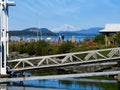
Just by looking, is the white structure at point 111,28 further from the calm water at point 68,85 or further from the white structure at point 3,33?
the white structure at point 3,33

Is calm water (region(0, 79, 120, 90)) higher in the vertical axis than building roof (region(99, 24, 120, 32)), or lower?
lower

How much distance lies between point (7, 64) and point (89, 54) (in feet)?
20.6

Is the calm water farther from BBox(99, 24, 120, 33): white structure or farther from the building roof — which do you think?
the building roof

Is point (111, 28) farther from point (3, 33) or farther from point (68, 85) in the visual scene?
point (3, 33)

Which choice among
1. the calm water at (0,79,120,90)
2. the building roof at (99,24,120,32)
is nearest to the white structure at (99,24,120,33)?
the building roof at (99,24,120,32)

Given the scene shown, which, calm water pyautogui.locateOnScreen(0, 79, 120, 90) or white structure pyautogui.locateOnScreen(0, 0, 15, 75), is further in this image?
white structure pyautogui.locateOnScreen(0, 0, 15, 75)

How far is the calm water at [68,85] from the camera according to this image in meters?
31.0

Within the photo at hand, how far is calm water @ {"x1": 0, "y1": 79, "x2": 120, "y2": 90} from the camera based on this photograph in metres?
31.0

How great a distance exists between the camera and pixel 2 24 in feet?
108

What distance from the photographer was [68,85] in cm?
3353

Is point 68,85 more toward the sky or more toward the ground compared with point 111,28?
more toward the ground

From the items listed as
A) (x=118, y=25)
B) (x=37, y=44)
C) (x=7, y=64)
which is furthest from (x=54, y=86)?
(x=118, y=25)

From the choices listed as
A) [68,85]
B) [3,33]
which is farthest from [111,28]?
[3,33]

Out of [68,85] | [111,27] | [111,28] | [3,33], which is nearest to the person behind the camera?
[3,33]
